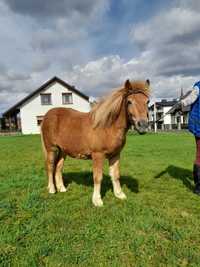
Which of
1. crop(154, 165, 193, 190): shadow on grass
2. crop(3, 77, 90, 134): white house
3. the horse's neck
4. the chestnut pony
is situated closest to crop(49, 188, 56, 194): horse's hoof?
the chestnut pony

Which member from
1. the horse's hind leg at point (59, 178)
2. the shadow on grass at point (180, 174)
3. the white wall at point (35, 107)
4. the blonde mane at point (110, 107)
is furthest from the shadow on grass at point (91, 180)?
the white wall at point (35, 107)

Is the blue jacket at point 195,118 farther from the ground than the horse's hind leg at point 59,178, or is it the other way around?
the blue jacket at point 195,118

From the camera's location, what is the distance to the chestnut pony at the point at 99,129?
3.96 meters

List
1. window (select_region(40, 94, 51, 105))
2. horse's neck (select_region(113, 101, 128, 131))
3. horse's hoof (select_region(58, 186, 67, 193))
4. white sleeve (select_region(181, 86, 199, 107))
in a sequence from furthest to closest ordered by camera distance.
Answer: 1. window (select_region(40, 94, 51, 105))
2. horse's hoof (select_region(58, 186, 67, 193))
3. white sleeve (select_region(181, 86, 199, 107))
4. horse's neck (select_region(113, 101, 128, 131))

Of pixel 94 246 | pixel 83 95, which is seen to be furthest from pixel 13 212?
pixel 83 95

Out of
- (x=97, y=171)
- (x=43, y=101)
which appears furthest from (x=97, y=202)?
(x=43, y=101)

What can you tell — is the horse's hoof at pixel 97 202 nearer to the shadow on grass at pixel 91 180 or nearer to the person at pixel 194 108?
the shadow on grass at pixel 91 180

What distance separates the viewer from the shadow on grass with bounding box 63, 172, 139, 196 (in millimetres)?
5521

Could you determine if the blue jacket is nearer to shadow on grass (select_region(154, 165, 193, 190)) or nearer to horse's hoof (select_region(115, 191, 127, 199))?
shadow on grass (select_region(154, 165, 193, 190))

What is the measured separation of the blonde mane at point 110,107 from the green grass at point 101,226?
1531 mm

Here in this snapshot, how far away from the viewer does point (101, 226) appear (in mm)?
3543

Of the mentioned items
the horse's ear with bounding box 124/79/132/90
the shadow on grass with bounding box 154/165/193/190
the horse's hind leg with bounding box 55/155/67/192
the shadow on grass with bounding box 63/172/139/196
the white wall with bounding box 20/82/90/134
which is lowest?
the shadow on grass with bounding box 154/165/193/190

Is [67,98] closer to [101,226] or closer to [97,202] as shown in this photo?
[97,202]

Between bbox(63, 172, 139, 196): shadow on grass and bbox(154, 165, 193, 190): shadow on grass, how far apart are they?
0.97 metres
